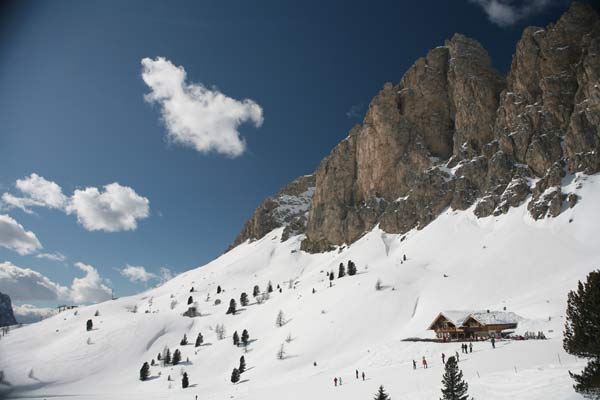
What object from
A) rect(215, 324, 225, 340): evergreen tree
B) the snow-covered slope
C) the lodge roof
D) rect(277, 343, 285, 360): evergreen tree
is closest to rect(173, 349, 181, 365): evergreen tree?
the snow-covered slope

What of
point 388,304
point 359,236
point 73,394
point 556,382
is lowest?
point 73,394

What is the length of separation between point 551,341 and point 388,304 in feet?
121

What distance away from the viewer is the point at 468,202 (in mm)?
106688

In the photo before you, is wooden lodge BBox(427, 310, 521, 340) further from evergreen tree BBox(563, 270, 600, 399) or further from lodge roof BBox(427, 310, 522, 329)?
evergreen tree BBox(563, 270, 600, 399)

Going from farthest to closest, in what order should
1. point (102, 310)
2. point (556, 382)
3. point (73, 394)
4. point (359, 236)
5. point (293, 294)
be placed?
point (359, 236) → point (102, 310) → point (293, 294) → point (73, 394) → point (556, 382)

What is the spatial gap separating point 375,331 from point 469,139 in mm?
77454

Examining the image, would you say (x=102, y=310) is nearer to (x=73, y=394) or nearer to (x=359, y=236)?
A: (x=73, y=394)

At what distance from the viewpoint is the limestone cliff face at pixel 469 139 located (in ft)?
302

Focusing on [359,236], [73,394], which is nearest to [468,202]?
[359,236]

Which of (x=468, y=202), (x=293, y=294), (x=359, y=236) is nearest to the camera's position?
(x=293, y=294)

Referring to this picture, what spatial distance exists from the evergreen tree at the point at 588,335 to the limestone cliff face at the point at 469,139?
74295 millimetres

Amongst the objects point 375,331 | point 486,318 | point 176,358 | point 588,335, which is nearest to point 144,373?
point 176,358

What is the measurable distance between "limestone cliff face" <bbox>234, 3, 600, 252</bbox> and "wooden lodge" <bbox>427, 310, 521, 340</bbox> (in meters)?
46.3

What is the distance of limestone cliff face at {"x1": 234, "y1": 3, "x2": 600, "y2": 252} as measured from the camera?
91.9 m
